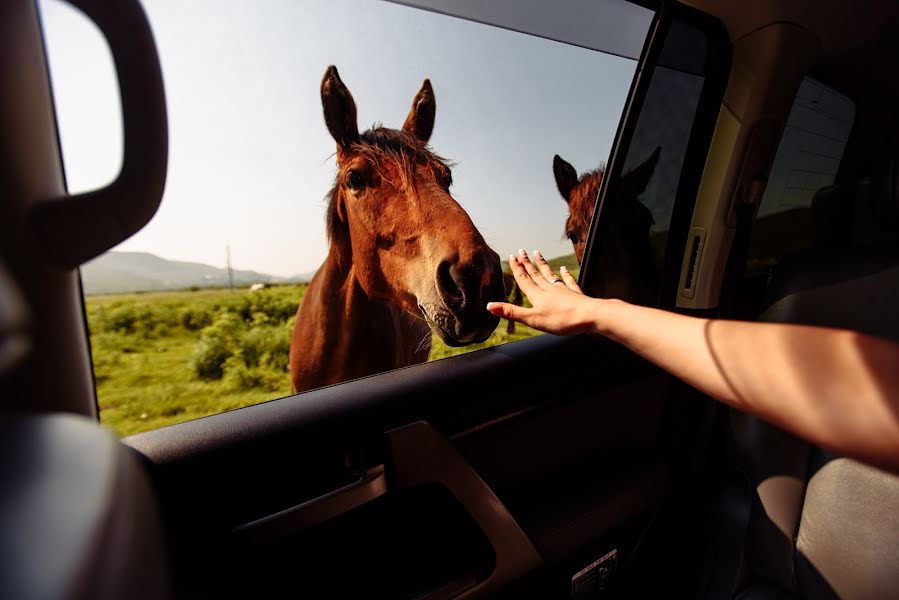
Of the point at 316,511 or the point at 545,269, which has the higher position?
the point at 545,269

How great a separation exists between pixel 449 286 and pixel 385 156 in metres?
0.47

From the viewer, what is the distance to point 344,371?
154cm

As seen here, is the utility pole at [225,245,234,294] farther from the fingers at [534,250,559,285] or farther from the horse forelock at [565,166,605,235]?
the horse forelock at [565,166,605,235]

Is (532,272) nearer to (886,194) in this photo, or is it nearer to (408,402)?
(408,402)

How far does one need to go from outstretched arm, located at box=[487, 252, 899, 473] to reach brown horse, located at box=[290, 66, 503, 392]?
59cm

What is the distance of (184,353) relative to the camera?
46.4 inches

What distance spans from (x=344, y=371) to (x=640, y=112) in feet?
5.28

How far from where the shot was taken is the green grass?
1.06 m

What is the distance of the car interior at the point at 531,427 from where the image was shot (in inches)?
21.4

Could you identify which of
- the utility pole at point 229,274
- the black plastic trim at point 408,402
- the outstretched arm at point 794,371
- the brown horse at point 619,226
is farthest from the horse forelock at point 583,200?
the utility pole at point 229,274

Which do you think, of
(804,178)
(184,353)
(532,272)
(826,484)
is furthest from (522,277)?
(804,178)

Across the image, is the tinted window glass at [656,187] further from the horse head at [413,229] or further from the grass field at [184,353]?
the grass field at [184,353]

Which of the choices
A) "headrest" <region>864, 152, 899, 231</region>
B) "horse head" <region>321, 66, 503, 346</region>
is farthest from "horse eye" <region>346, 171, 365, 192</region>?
"headrest" <region>864, 152, 899, 231</region>

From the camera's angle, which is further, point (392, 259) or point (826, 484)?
point (392, 259)
